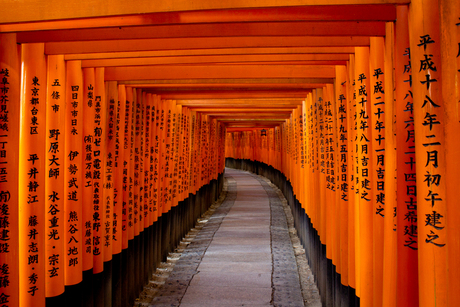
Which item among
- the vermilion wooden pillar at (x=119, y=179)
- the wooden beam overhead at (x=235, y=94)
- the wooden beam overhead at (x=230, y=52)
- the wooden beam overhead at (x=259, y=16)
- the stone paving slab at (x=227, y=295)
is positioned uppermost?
the wooden beam overhead at (x=235, y=94)

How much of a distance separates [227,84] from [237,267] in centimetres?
369

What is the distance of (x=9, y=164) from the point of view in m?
3.04

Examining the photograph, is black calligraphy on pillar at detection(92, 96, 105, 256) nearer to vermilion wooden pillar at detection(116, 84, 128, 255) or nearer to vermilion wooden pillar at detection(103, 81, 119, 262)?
vermilion wooden pillar at detection(103, 81, 119, 262)

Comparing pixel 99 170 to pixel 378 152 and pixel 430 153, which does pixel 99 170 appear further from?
pixel 430 153

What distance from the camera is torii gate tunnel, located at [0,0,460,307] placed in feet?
6.93

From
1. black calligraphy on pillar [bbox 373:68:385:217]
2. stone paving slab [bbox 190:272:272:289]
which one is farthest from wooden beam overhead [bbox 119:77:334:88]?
stone paving slab [bbox 190:272:272:289]

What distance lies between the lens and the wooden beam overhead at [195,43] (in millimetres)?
3559

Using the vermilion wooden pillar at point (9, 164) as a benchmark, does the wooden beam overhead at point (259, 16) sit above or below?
above

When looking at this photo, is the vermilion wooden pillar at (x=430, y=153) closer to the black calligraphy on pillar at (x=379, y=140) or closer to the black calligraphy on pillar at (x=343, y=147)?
the black calligraphy on pillar at (x=379, y=140)

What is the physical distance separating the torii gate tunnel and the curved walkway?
659 millimetres

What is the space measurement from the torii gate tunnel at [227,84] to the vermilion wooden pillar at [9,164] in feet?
0.03

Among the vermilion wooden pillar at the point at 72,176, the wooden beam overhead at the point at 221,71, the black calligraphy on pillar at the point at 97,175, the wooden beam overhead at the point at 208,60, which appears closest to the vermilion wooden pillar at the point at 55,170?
the vermilion wooden pillar at the point at 72,176

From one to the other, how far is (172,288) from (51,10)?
4.95m

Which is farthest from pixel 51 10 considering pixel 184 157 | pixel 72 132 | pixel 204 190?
pixel 204 190
